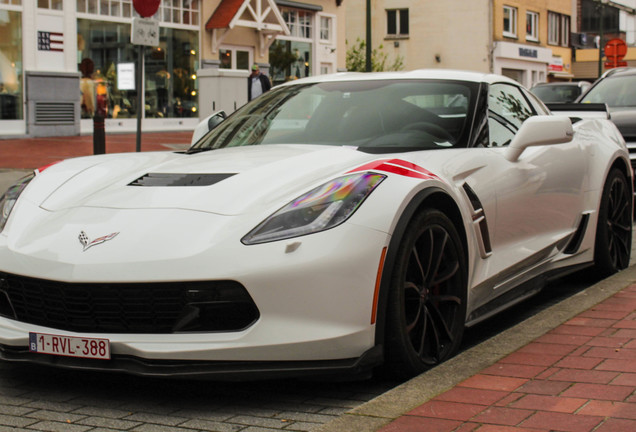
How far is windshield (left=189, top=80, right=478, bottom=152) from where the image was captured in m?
4.82

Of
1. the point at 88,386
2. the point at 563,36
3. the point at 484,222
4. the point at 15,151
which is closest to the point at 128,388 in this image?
the point at 88,386

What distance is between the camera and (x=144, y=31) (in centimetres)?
1056

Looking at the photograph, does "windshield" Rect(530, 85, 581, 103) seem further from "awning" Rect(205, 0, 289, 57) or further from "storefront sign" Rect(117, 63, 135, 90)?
"storefront sign" Rect(117, 63, 135, 90)

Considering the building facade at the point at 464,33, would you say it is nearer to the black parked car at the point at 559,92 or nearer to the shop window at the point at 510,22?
the shop window at the point at 510,22

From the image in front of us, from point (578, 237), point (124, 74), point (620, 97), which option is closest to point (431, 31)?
point (124, 74)

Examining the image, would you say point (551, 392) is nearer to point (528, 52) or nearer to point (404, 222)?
point (404, 222)

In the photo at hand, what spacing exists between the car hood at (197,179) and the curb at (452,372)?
88 cm

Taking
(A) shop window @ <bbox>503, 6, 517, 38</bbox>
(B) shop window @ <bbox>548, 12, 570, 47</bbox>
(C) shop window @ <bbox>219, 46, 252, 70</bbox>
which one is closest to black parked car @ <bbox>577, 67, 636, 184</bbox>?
(C) shop window @ <bbox>219, 46, 252, 70</bbox>

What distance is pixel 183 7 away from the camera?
27375mm

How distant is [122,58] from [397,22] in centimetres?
2542

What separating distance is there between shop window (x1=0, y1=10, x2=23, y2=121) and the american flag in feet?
1.78

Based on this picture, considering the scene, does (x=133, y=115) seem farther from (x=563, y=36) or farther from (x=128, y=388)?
(x=563, y=36)

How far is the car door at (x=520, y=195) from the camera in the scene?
4684 mm

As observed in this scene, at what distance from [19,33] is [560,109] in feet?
54.1
